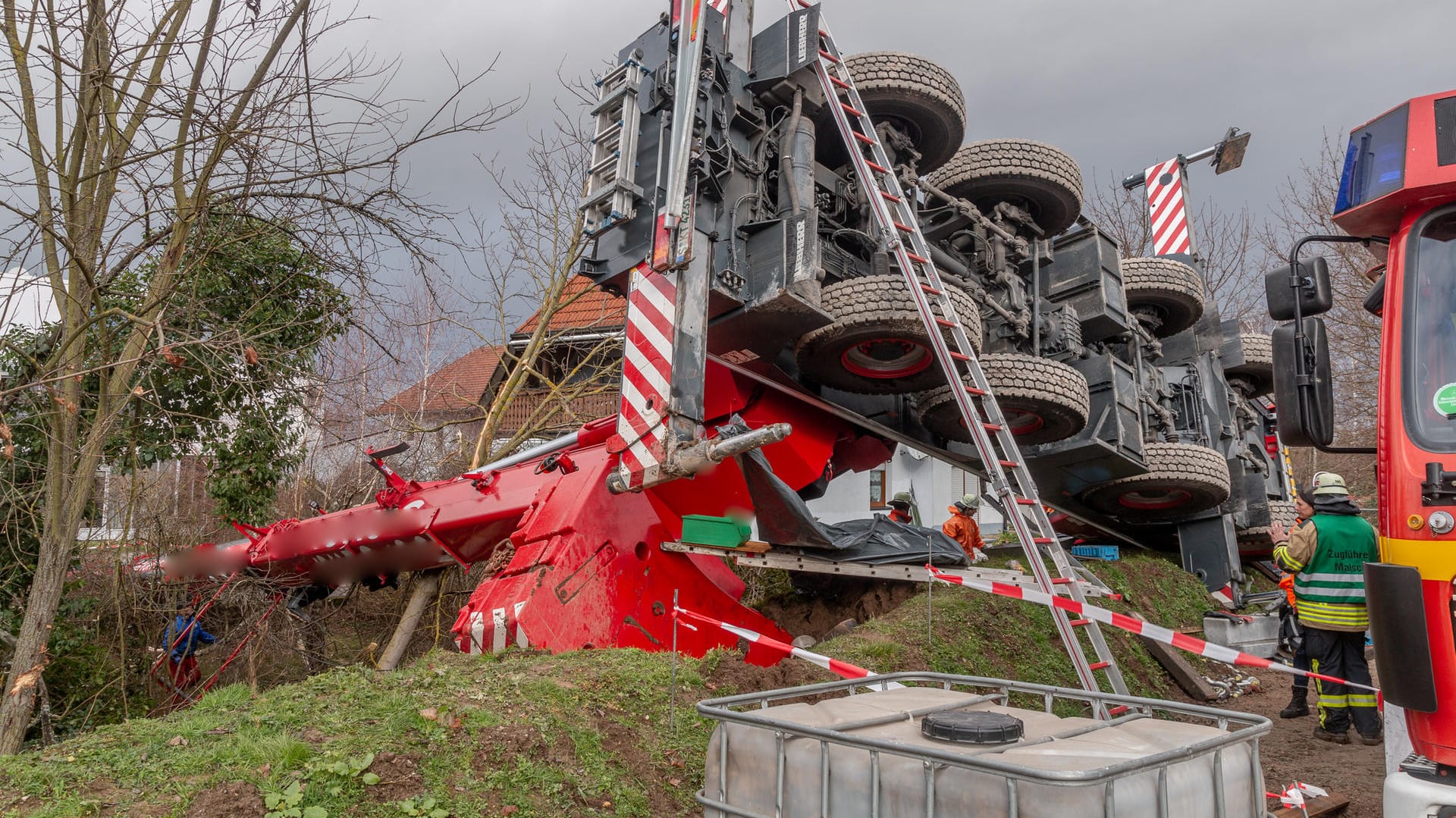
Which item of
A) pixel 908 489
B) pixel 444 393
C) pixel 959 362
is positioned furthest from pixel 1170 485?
pixel 908 489

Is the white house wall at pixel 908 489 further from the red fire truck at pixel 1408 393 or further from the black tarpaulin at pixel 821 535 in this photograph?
the red fire truck at pixel 1408 393

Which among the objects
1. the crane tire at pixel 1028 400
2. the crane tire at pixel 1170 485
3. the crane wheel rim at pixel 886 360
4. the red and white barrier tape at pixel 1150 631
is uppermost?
the crane wheel rim at pixel 886 360

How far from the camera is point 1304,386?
3051 mm

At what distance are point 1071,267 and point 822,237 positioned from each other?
2619 mm

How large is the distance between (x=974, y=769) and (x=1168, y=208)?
35.0 ft

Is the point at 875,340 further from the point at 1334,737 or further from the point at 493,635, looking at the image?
the point at 1334,737

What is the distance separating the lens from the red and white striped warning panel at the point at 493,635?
425 cm

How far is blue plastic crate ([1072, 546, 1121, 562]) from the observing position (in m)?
8.31

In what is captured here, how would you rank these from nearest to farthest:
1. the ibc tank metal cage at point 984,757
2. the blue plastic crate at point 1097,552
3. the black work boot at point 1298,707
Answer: the ibc tank metal cage at point 984,757 < the black work boot at point 1298,707 < the blue plastic crate at point 1097,552

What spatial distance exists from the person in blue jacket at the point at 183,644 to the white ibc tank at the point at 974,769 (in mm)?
5444

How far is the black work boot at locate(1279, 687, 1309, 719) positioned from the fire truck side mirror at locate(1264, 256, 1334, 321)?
3769mm

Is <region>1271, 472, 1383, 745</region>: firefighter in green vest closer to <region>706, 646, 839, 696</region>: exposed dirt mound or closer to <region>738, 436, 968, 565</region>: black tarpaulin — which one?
<region>738, 436, 968, 565</region>: black tarpaulin

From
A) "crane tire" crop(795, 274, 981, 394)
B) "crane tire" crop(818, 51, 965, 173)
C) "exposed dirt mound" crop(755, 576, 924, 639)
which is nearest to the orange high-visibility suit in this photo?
"exposed dirt mound" crop(755, 576, 924, 639)

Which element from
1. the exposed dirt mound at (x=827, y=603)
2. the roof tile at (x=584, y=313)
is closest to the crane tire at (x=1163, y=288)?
the exposed dirt mound at (x=827, y=603)
